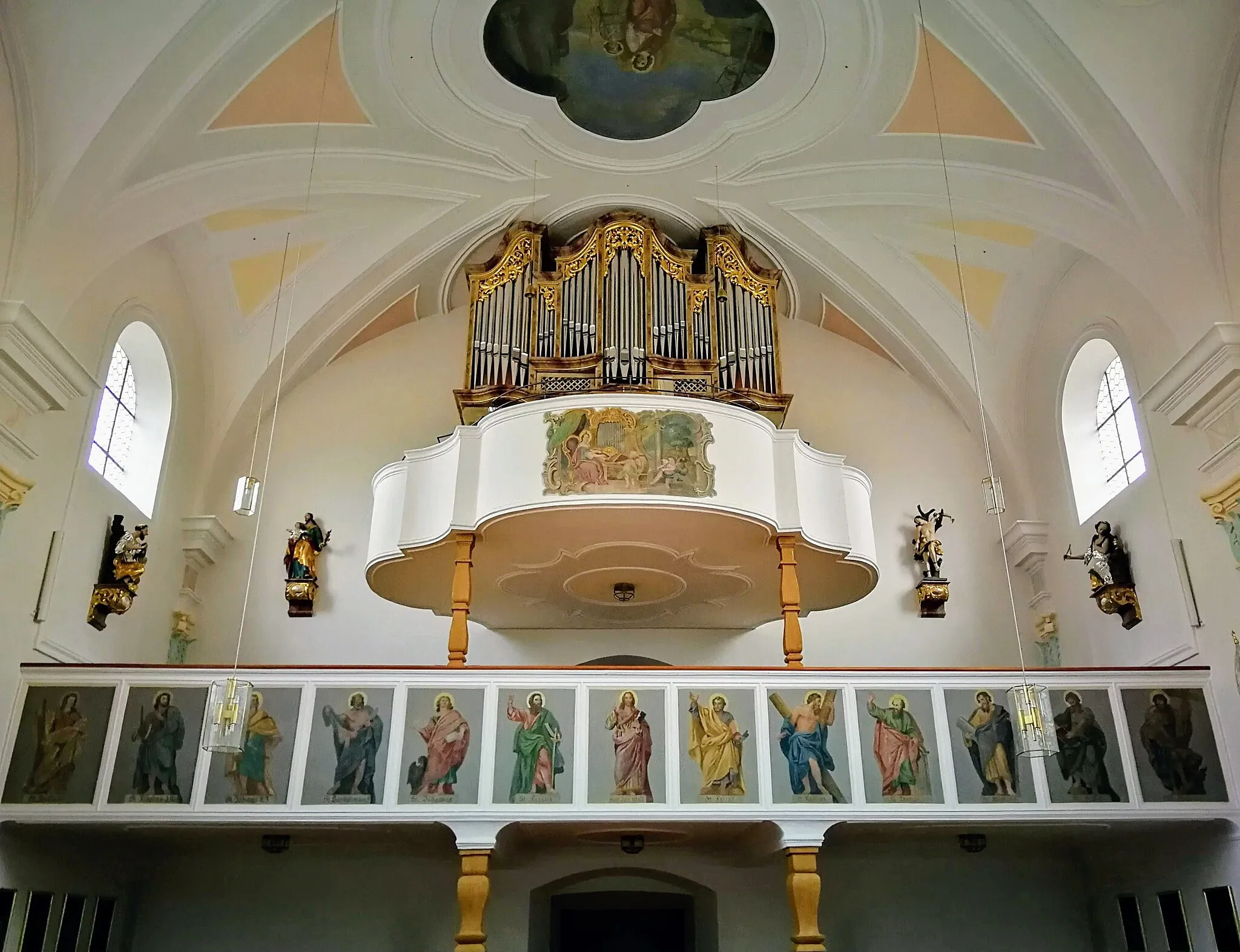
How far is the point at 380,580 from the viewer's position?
41.0 feet

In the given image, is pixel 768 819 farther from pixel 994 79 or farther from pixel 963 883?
pixel 994 79

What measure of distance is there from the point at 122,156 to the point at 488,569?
18.7 ft

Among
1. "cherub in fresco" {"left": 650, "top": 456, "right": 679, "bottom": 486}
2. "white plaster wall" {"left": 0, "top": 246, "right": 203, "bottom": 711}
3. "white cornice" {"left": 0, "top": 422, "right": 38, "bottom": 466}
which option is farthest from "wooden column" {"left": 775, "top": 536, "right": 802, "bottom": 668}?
"white cornice" {"left": 0, "top": 422, "right": 38, "bottom": 466}

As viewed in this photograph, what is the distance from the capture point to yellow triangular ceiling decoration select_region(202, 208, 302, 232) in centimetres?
1296

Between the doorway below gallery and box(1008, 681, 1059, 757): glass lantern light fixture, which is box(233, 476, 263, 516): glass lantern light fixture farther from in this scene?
the doorway below gallery

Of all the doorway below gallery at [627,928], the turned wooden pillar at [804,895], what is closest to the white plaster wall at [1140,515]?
the turned wooden pillar at [804,895]

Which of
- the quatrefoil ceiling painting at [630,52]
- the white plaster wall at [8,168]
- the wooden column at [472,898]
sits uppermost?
the quatrefoil ceiling painting at [630,52]

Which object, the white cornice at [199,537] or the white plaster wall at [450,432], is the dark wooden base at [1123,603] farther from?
the white cornice at [199,537]

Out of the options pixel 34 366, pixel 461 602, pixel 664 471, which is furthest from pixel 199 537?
pixel 664 471

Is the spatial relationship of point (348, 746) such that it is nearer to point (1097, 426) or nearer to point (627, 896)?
point (627, 896)

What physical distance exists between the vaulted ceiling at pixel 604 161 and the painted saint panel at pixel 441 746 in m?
5.45

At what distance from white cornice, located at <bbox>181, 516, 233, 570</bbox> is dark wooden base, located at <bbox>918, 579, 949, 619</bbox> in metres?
9.11

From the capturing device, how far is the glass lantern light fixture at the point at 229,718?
26.6 ft

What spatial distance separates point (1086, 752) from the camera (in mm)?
10320
